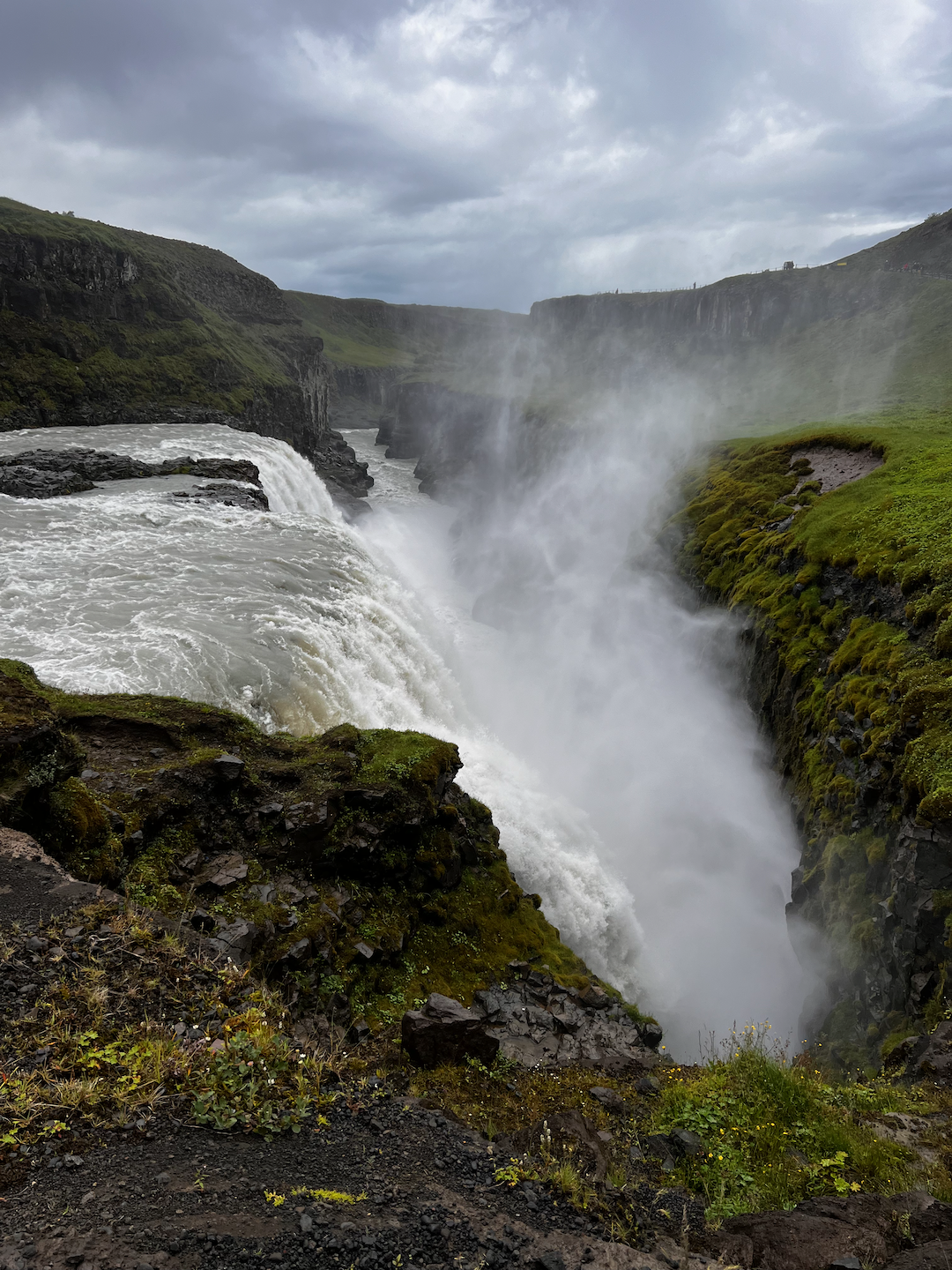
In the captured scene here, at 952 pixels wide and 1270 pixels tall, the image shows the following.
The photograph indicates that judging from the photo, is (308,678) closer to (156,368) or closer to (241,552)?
(241,552)

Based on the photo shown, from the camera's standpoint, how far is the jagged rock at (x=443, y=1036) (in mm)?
9391

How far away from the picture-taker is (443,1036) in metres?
9.59

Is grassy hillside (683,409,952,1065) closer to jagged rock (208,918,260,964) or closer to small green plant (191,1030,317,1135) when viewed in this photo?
small green plant (191,1030,317,1135)

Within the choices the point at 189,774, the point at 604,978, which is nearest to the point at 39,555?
the point at 189,774

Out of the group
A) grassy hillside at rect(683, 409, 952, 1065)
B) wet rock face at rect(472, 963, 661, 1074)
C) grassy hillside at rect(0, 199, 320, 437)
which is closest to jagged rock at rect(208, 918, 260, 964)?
wet rock face at rect(472, 963, 661, 1074)

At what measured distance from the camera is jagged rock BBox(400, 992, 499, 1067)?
9391mm

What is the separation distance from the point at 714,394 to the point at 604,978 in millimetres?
87562

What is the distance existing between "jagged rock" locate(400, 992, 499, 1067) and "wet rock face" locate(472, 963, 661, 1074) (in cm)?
104

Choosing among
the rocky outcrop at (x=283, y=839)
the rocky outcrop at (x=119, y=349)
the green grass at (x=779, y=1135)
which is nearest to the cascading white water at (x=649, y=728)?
the rocky outcrop at (x=283, y=839)

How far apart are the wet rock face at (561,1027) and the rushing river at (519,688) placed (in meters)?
5.40

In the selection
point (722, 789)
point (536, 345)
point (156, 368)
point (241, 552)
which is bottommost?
point (722, 789)

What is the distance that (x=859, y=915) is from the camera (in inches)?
645

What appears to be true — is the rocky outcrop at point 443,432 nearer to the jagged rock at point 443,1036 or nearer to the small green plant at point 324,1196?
the jagged rock at point 443,1036

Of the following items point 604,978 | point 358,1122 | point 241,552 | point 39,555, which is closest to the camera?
point 358,1122
